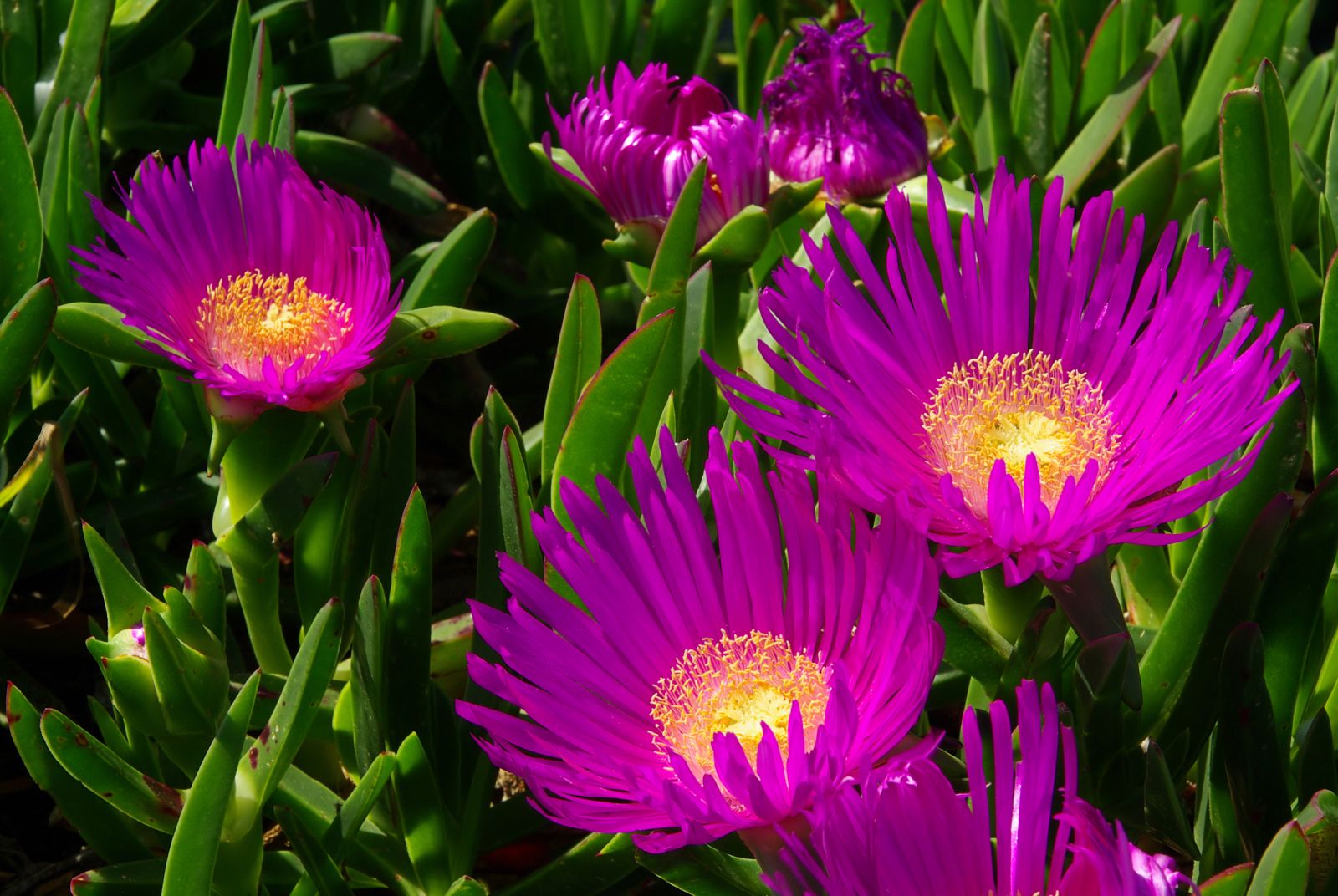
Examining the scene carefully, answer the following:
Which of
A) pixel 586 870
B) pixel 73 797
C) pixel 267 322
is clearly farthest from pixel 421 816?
pixel 267 322

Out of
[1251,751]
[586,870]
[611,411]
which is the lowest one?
[586,870]

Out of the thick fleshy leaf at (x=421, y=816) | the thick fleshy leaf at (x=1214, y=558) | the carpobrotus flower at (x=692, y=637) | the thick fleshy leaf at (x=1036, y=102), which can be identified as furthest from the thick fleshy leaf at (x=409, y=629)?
the thick fleshy leaf at (x=1036, y=102)

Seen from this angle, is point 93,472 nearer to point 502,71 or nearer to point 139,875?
point 139,875

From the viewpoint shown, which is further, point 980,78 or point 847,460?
point 980,78

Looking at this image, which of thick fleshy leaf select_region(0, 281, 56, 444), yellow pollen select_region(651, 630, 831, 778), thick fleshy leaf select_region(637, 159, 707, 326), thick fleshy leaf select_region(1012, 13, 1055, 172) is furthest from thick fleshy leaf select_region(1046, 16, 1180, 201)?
thick fleshy leaf select_region(0, 281, 56, 444)

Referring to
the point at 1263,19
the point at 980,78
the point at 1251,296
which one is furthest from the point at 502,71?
the point at 1251,296

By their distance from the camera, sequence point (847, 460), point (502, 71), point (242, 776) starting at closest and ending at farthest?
point (847, 460), point (242, 776), point (502, 71)

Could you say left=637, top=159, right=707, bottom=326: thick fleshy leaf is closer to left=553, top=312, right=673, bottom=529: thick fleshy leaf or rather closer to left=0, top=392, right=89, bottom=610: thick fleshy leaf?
left=553, top=312, right=673, bottom=529: thick fleshy leaf

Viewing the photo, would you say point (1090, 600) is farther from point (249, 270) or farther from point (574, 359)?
point (249, 270)
